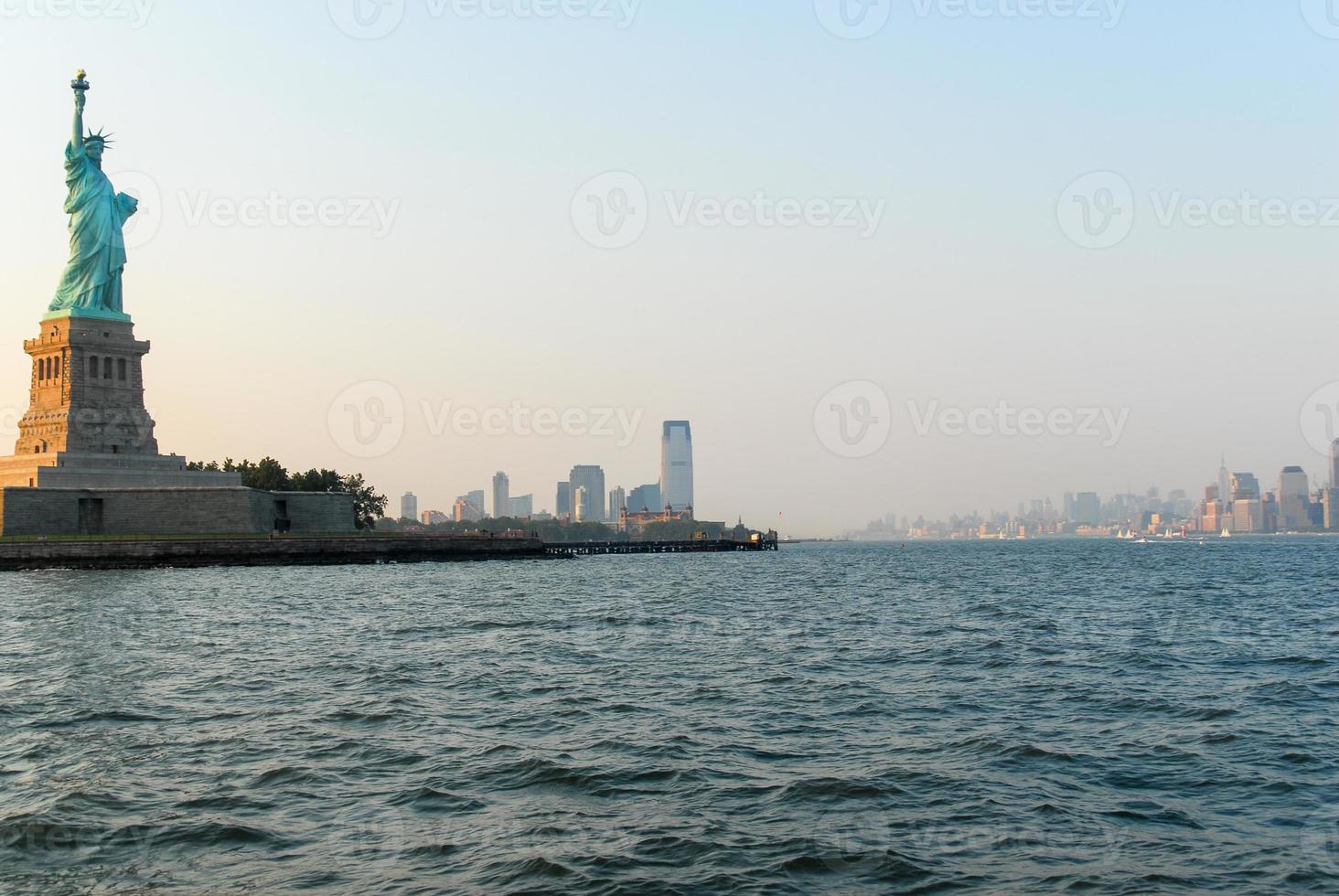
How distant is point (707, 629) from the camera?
135 feet

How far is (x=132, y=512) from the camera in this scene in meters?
88.6

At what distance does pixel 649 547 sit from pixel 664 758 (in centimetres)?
15698

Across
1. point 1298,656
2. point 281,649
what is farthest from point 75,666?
point 1298,656

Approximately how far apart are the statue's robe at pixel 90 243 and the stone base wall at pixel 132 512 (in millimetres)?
17672

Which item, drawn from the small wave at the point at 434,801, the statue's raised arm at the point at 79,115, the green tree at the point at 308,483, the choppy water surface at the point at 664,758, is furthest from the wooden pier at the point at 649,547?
the small wave at the point at 434,801

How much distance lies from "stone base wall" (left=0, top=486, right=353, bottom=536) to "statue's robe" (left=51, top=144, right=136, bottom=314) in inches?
696

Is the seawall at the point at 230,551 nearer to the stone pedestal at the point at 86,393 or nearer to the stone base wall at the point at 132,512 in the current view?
the stone base wall at the point at 132,512

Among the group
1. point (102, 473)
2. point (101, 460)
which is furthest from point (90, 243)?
point (102, 473)

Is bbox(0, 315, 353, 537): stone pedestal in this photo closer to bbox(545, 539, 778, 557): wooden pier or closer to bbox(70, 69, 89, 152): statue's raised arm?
bbox(70, 69, 89, 152): statue's raised arm

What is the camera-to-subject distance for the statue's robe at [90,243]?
9569 centimetres

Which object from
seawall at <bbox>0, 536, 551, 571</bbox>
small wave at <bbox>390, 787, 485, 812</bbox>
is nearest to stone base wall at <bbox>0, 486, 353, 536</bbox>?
seawall at <bbox>0, 536, 551, 571</bbox>

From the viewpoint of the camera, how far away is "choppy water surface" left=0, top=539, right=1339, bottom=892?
13445 millimetres

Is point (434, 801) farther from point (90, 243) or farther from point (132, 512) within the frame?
point (90, 243)

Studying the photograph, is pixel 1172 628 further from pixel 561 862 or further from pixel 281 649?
pixel 561 862
